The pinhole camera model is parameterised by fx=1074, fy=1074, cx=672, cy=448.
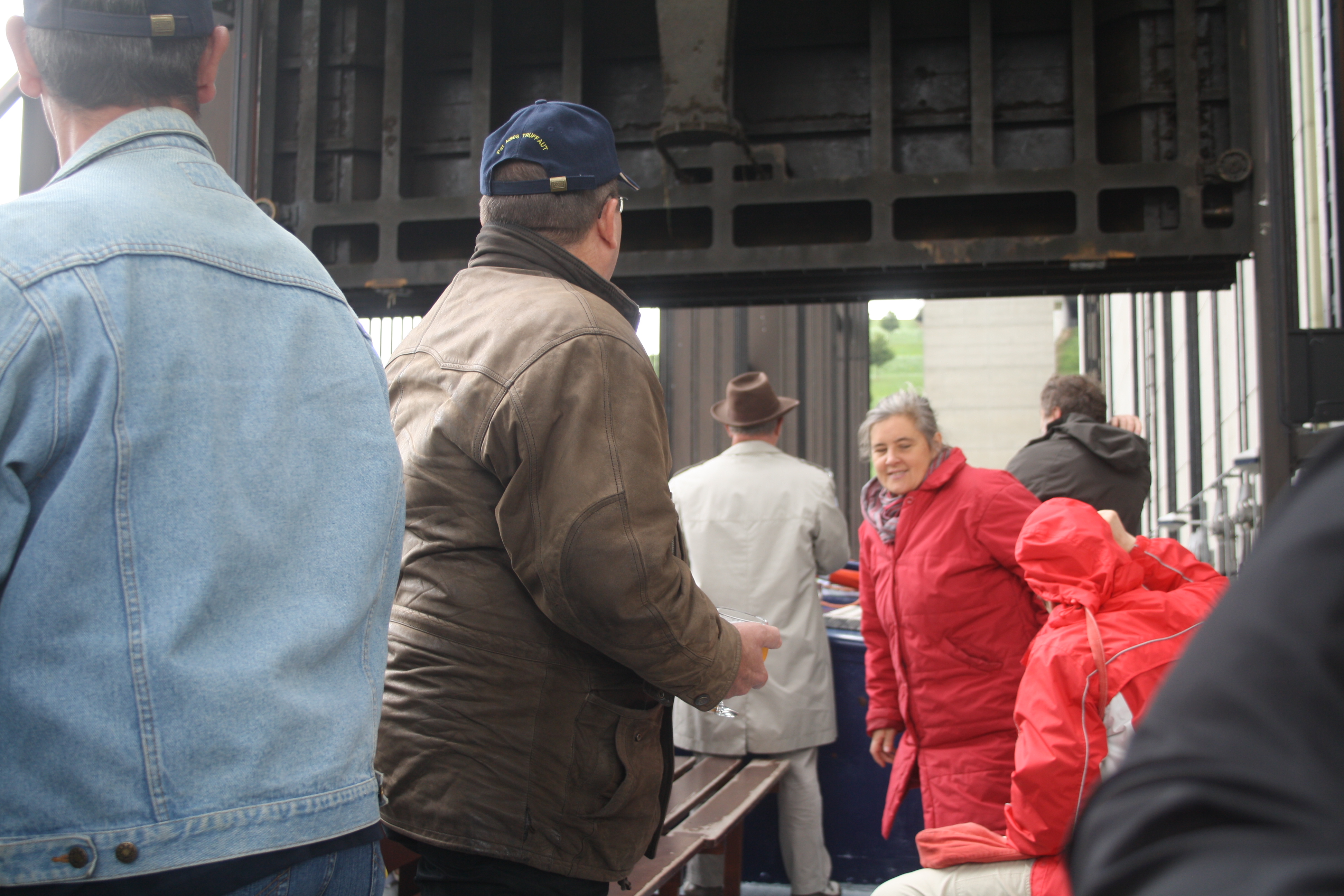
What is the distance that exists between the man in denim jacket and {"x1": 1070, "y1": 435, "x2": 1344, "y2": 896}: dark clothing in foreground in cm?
86

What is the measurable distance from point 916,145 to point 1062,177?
17.6 inches

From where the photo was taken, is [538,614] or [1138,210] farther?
[1138,210]

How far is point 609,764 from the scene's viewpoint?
6.08ft

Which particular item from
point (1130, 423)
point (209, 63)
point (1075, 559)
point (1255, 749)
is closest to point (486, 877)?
point (209, 63)

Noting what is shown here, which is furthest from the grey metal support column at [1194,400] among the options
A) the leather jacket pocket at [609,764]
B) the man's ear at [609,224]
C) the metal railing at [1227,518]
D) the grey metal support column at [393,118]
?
the leather jacket pocket at [609,764]

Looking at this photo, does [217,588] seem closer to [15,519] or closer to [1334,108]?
[15,519]

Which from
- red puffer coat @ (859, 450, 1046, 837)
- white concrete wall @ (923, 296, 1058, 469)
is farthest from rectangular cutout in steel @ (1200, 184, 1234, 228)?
white concrete wall @ (923, 296, 1058, 469)

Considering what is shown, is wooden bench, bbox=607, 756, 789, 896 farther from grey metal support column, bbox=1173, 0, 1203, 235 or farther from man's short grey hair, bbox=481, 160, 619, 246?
grey metal support column, bbox=1173, 0, 1203, 235

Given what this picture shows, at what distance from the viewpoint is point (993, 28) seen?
10.3 ft

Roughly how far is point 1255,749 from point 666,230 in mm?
2990

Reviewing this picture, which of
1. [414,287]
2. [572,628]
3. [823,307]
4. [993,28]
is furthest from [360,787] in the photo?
[823,307]

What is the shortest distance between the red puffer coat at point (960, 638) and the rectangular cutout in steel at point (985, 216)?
89 cm

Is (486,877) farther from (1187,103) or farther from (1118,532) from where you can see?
(1187,103)

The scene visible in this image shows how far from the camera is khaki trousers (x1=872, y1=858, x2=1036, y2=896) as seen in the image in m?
2.62
